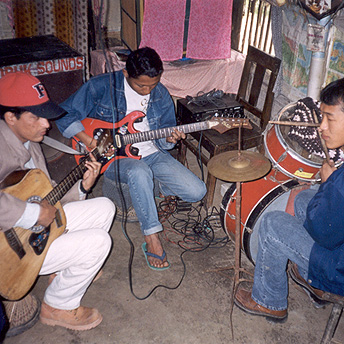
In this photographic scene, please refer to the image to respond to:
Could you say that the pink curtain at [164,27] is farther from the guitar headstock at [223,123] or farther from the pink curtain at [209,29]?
the guitar headstock at [223,123]

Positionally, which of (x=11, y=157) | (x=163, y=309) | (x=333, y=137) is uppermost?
(x=333, y=137)

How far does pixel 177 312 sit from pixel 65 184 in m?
1.23

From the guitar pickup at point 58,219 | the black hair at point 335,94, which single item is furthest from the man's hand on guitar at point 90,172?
the black hair at point 335,94

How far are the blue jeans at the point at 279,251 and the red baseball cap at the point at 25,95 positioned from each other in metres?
1.54

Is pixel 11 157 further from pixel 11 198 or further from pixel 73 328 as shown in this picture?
pixel 73 328

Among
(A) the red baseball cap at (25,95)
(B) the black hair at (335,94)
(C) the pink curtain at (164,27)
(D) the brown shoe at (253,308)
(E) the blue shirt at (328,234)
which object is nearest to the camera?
(E) the blue shirt at (328,234)

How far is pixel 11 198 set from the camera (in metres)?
1.87

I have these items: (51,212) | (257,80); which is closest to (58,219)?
(51,212)

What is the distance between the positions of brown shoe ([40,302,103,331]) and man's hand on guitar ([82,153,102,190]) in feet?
2.76

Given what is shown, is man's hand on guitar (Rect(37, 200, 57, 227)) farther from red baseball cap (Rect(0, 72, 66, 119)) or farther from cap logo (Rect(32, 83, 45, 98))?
cap logo (Rect(32, 83, 45, 98))

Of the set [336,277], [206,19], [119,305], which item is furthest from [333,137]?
[206,19]

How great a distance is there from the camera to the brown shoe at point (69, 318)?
2.33 m

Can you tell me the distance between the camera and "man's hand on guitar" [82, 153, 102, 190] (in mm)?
2426

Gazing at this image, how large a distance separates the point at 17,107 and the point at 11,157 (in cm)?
29
